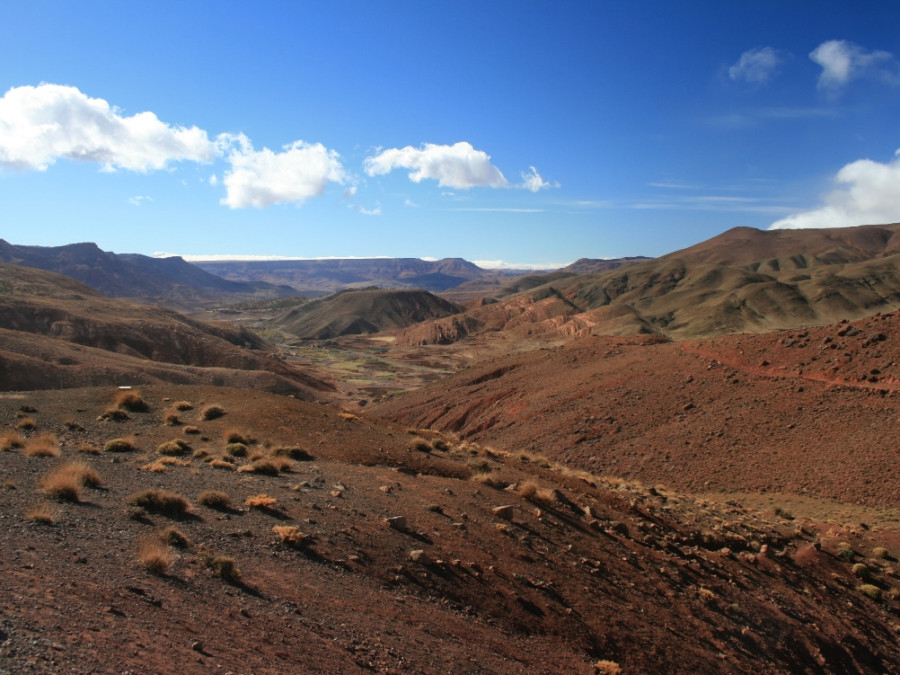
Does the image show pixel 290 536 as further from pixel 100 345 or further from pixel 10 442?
pixel 100 345

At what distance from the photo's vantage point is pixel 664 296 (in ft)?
437

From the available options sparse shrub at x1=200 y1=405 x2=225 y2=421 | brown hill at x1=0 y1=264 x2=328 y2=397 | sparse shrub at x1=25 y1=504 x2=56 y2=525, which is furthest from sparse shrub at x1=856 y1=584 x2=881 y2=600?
brown hill at x1=0 y1=264 x2=328 y2=397

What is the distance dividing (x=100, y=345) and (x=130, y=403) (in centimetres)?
5267

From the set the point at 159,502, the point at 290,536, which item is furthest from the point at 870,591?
the point at 159,502

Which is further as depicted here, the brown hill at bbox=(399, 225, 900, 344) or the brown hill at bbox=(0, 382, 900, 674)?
the brown hill at bbox=(399, 225, 900, 344)

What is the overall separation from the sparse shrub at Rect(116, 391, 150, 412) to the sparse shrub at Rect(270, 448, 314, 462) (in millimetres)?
6942

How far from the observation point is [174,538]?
8.16 m

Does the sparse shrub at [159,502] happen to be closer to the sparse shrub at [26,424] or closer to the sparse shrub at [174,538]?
the sparse shrub at [174,538]

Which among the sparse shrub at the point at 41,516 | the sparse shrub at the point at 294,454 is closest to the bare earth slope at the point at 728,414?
the sparse shrub at the point at 294,454

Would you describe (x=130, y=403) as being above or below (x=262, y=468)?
above

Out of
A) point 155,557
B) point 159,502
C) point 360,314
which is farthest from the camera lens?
point 360,314

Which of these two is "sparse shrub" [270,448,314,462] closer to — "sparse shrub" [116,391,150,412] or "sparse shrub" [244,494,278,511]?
"sparse shrub" [244,494,278,511]

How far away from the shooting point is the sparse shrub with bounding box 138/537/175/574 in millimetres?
7152

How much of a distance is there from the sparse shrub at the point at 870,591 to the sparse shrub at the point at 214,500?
1539cm
